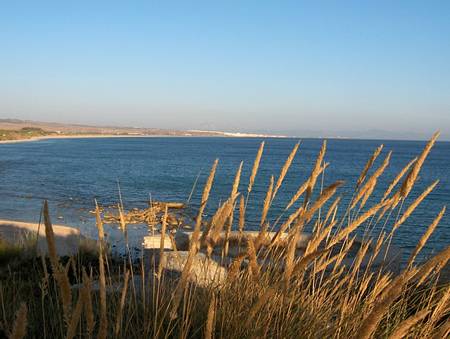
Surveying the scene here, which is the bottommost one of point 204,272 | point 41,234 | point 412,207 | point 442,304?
point 41,234

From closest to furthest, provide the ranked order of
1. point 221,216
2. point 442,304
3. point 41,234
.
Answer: point 442,304 < point 221,216 < point 41,234

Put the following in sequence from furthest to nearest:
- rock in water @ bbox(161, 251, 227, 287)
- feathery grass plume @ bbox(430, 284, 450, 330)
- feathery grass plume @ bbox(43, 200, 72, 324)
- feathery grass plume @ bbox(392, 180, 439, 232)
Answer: rock in water @ bbox(161, 251, 227, 287)
feathery grass plume @ bbox(392, 180, 439, 232)
feathery grass plume @ bbox(430, 284, 450, 330)
feathery grass plume @ bbox(43, 200, 72, 324)

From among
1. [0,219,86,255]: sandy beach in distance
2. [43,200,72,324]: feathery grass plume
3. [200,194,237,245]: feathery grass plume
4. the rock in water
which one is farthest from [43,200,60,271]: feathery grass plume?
[0,219,86,255]: sandy beach in distance

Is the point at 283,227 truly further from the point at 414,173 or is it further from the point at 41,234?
the point at 41,234

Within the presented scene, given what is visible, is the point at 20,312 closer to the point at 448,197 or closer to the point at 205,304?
the point at 205,304

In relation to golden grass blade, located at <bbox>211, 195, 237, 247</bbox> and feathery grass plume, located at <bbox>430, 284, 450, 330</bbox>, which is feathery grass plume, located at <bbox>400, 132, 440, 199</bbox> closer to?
feathery grass plume, located at <bbox>430, 284, 450, 330</bbox>

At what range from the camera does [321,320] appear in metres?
2.56

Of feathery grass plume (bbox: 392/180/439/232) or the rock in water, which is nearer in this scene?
feathery grass plume (bbox: 392/180/439/232)

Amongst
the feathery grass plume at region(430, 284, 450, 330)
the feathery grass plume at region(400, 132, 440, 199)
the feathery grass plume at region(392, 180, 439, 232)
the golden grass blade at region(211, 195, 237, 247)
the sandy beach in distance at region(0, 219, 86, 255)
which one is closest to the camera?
the feathery grass plume at region(430, 284, 450, 330)

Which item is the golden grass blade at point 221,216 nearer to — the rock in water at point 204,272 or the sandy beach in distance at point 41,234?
the rock in water at point 204,272

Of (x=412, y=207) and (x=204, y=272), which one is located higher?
(x=412, y=207)

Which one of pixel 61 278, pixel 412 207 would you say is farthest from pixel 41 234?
pixel 61 278

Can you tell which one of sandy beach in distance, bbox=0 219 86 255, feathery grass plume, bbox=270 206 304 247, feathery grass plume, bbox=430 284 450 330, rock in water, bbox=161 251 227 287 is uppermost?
feathery grass plume, bbox=270 206 304 247

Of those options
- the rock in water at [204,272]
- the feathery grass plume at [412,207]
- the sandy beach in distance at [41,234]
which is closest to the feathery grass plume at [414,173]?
the feathery grass plume at [412,207]
